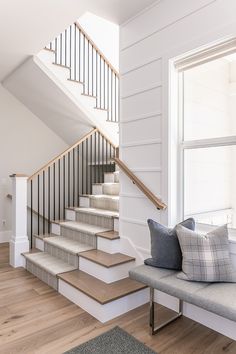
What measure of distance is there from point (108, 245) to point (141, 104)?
5.13 ft

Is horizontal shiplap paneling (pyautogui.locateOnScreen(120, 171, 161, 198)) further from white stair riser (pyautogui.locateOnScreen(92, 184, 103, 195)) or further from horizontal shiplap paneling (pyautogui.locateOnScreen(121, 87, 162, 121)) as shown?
white stair riser (pyautogui.locateOnScreen(92, 184, 103, 195))

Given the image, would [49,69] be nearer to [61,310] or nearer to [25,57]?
[25,57]

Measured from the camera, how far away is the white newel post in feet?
11.5

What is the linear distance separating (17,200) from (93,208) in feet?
3.58

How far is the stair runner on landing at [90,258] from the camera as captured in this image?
7.96 ft

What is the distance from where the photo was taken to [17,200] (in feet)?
11.6

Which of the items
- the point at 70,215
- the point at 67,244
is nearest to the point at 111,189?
the point at 70,215

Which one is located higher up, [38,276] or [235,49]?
[235,49]

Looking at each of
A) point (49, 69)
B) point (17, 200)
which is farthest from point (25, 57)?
point (17, 200)

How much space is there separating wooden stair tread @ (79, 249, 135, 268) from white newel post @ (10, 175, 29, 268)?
1131 millimetres

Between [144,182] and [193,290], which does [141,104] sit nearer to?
[144,182]

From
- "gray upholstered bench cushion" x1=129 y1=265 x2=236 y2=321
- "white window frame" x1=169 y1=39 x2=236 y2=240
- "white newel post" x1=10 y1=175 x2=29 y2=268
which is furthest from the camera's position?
"white newel post" x1=10 y1=175 x2=29 y2=268

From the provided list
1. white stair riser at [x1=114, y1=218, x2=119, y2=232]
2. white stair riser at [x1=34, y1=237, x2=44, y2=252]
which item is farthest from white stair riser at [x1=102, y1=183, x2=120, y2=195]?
white stair riser at [x1=34, y1=237, x2=44, y2=252]

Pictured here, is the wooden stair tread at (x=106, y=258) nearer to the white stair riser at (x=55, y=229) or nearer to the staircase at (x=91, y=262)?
the staircase at (x=91, y=262)
